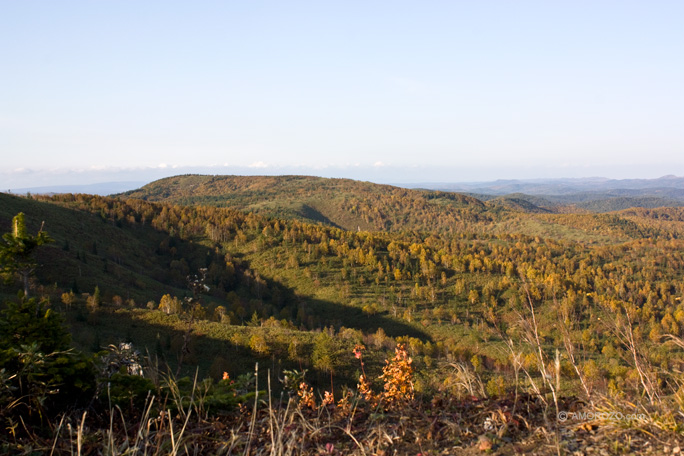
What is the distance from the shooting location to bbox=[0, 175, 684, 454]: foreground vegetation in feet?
16.5

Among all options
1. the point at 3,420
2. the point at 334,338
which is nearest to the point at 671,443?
the point at 3,420

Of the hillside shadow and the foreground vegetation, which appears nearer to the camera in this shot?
the foreground vegetation

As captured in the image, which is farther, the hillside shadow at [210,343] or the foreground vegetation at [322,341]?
the hillside shadow at [210,343]

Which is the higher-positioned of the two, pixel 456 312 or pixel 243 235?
pixel 243 235

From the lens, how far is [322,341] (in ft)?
187

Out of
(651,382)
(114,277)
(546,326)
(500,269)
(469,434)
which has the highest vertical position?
(651,382)

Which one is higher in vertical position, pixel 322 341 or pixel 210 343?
pixel 210 343

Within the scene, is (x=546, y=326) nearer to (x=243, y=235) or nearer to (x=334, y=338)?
(x=334, y=338)

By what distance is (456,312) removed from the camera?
115 m

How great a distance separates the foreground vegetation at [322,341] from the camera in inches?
199

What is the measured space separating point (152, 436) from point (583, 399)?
21.8ft

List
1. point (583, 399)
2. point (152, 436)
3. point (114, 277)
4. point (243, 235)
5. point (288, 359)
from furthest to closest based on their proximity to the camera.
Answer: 1. point (243, 235)
2. point (114, 277)
3. point (288, 359)
4. point (583, 399)
5. point (152, 436)

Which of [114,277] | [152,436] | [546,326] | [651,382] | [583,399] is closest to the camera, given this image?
[152,436]

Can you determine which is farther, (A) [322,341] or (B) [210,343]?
(A) [322,341]
